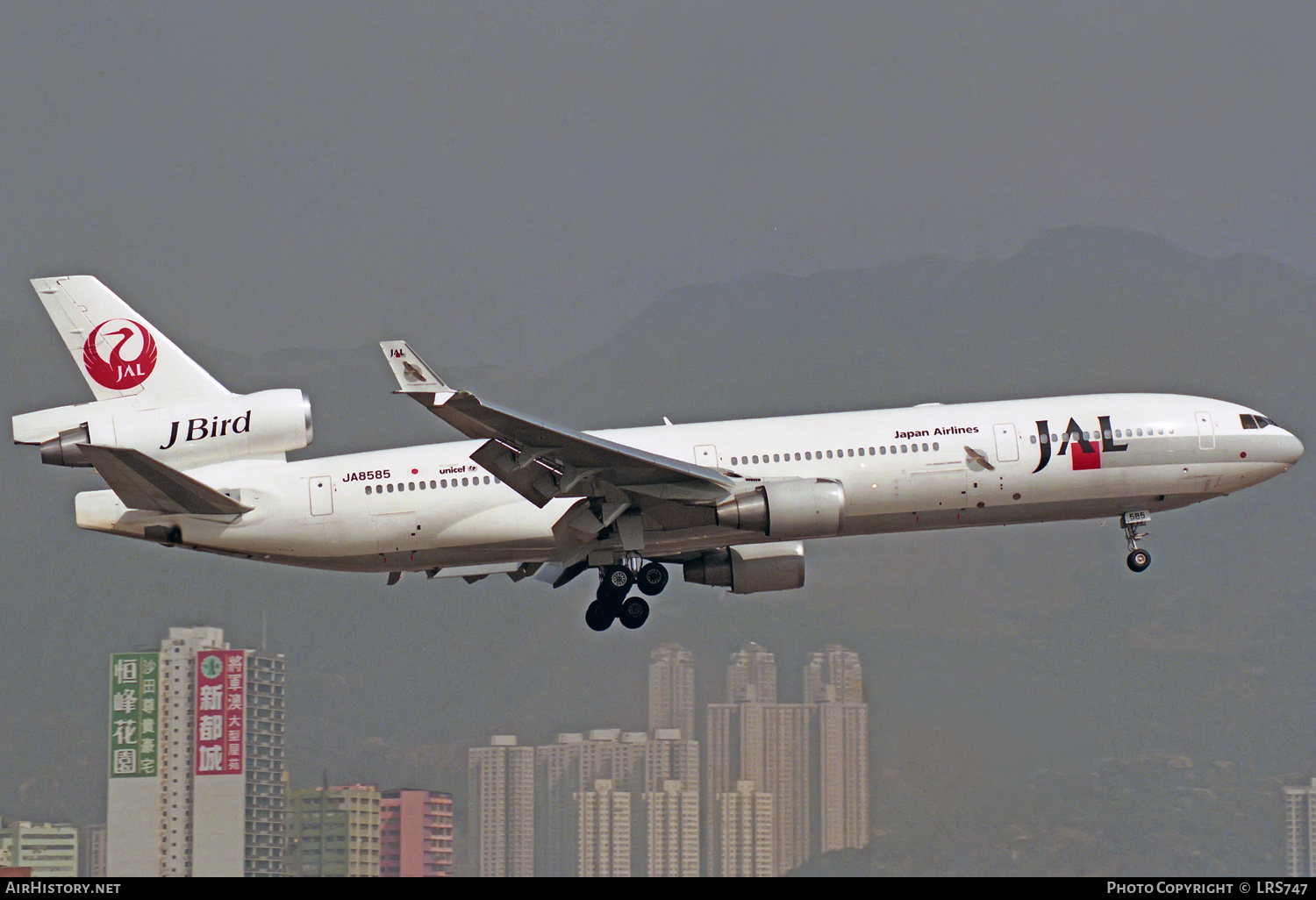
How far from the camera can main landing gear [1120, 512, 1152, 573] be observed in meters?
40.3

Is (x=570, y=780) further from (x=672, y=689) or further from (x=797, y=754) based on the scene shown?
(x=797, y=754)

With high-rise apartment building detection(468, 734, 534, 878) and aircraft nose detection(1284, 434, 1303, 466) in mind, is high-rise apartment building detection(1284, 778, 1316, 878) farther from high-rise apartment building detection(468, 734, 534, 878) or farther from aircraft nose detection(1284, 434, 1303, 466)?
aircraft nose detection(1284, 434, 1303, 466)

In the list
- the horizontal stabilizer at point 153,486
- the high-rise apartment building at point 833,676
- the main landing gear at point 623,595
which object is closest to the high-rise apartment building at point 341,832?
the high-rise apartment building at point 833,676

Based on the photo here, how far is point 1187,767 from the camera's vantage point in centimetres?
12281

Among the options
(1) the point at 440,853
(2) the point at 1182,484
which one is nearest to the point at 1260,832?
(1) the point at 440,853

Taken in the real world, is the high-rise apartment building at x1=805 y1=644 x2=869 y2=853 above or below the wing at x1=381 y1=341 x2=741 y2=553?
below

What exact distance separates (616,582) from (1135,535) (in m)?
12.8

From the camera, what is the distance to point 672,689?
12812 cm

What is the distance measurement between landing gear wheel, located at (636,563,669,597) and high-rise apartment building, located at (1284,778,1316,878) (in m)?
78.1

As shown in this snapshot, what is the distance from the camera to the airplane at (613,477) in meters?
37.3

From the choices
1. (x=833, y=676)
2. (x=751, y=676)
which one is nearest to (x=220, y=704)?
(x=751, y=676)

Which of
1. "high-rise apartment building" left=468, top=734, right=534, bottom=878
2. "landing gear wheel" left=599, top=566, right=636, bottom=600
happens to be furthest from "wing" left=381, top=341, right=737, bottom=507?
"high-rise apartment building" left=468, top=734, right=534, bottom=878

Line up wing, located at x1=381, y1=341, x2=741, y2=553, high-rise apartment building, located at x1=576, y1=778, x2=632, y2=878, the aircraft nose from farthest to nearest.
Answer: high-rise apartment building, located at x1=576, y1=778, x2=632, y2=878 < the aircraft nose < wing, located at x1=381, y1=341, x2=741, y2=553
